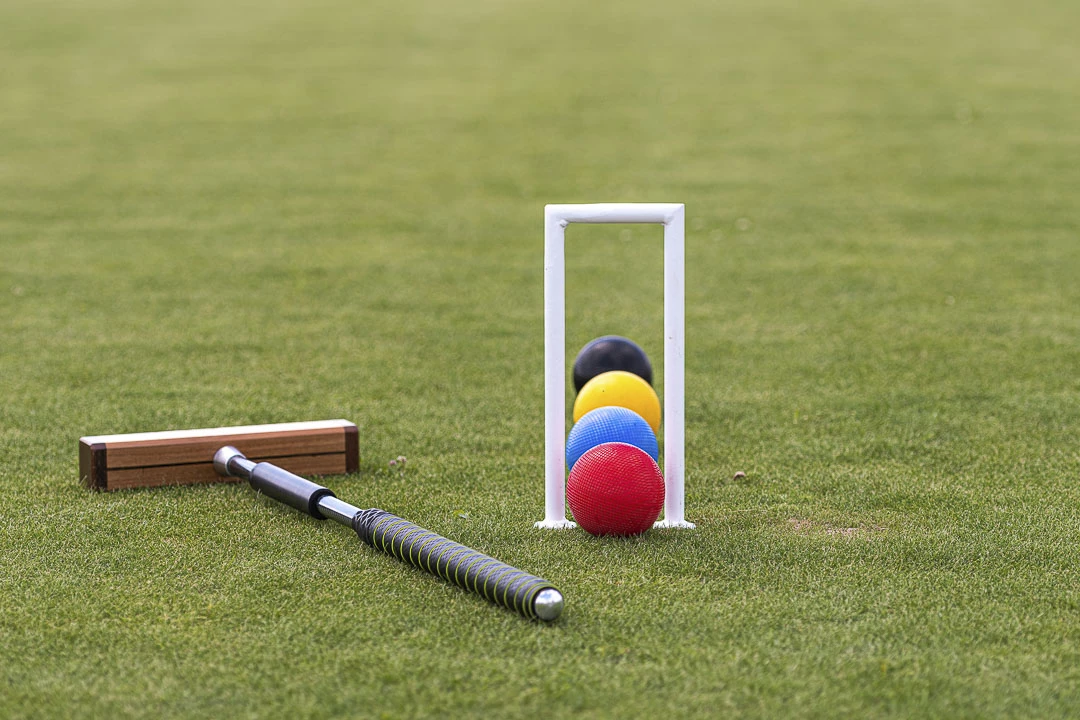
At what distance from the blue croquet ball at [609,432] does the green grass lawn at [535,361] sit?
0.34 metres

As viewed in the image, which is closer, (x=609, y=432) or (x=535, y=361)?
(x=609, y=432)

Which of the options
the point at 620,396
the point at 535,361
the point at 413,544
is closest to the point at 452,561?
the point at 413,544

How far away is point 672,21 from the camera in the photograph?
25.6m

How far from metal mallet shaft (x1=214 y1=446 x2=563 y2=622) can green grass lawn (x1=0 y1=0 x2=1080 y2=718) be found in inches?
2.9

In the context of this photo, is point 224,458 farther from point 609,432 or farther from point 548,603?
point 548,603

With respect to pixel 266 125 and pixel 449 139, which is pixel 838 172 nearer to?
pixel 449 139

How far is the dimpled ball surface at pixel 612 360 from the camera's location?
6.75 m

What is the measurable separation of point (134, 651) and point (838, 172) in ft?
40.6

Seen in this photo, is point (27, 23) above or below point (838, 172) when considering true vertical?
above

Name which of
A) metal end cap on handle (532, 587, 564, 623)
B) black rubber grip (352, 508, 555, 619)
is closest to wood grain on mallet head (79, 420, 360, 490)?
black rubber grip (352, 508, 555, 619)

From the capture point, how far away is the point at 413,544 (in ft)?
14.7

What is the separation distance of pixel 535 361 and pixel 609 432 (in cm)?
304

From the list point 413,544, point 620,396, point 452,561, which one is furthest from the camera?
point 620,396

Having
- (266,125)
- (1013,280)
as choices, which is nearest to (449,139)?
(266,125)
